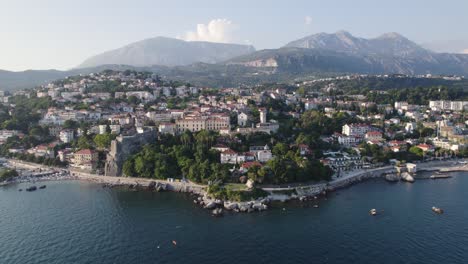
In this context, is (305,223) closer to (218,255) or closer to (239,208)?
(239,208)

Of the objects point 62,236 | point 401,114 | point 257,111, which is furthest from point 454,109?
point 62,236

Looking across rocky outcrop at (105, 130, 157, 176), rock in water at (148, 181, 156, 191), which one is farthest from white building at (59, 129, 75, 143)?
rock in water at (148, 181, 156, 191)

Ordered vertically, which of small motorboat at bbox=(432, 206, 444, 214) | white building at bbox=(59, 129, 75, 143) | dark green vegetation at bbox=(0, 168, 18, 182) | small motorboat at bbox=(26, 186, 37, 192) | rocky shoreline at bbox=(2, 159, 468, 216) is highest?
white building at bbox=(59, 129, 75, 143)

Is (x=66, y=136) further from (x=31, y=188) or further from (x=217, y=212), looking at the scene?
(x=217, y=212)

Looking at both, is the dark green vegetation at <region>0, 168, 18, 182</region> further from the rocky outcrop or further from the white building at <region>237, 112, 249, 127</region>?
the white building at <region>237, 112, 249, 127</region>

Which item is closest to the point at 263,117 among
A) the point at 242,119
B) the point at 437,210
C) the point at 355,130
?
the point at 242,119
